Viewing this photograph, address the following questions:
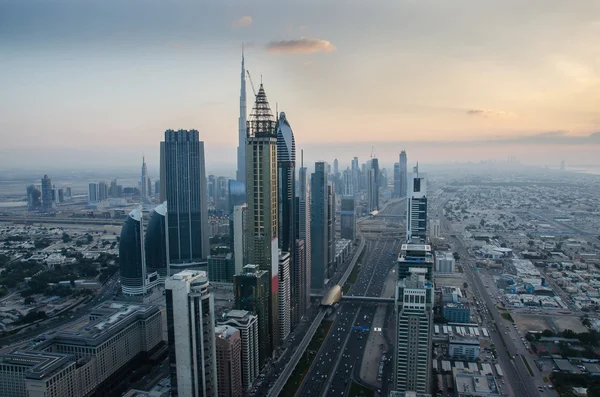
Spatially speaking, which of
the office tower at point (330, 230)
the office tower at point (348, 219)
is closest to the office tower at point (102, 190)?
the office tower at point (348, 219)

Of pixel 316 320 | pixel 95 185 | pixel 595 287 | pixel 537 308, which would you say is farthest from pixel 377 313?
pixel 95 185

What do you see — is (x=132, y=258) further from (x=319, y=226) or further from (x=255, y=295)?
(x=255, y=295)

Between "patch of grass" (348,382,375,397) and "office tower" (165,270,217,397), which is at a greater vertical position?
"office tower" (165,270,217,397)

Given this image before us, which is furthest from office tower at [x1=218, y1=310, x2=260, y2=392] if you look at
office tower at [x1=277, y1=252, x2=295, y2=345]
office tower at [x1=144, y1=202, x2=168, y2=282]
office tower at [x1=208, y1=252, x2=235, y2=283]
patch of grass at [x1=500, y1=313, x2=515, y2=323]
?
office tower at [x1=144, y1=202, x2=168, y2=282]

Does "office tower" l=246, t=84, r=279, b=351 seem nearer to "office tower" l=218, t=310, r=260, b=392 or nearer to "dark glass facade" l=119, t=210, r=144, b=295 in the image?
"office tower" l=218, t=310, r=260, b=392

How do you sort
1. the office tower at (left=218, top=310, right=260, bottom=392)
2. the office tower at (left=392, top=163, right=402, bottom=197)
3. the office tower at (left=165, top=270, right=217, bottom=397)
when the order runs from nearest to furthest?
1. the office tower at (left=165, top=270, right=217, bottom=397)
2. the office tower at (left=218, top=310, right=260, bottom=392)
3. the office tower at (left=392, top=163, right=402, bottom=197)

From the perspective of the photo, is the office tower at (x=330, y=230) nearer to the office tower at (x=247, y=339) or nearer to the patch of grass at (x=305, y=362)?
the patch of grass at (x=305, y=362)
